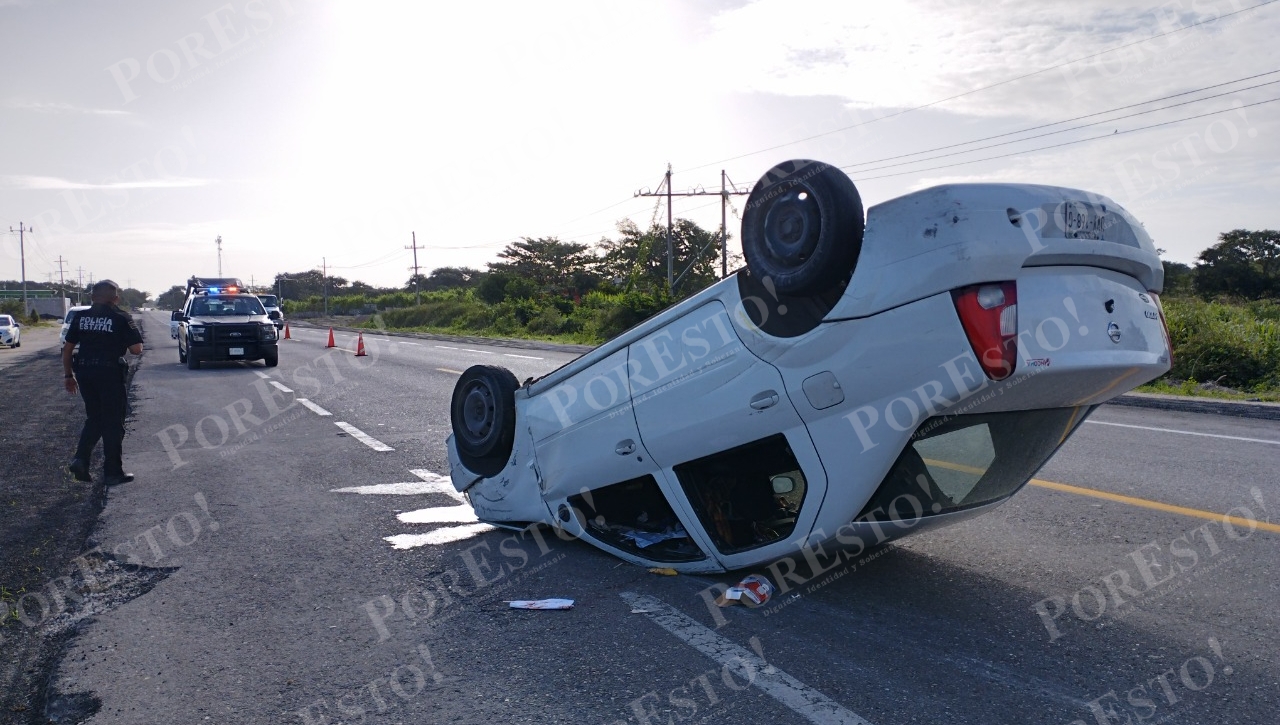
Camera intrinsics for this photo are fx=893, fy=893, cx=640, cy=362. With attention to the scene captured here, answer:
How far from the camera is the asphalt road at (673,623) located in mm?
3137

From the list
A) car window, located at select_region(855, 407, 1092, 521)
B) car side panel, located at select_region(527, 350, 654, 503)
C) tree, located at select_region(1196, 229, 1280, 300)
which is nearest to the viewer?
car window, located at select_region(855, 407, 1092, 521)

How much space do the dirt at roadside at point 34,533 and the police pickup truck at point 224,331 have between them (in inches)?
291

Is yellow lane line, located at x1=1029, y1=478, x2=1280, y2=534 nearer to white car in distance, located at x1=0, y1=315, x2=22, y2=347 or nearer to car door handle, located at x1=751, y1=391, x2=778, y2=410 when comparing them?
car door handle, located at x1=751, y1=391, x2=778, y2=410

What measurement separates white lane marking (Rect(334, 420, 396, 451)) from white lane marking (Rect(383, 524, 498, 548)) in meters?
3.31

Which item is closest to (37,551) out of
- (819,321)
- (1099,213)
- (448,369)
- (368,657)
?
(368,657)

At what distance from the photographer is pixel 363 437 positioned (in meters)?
9.43

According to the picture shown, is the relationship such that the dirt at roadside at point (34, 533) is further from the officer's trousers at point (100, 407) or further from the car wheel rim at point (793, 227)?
the car wheel rim at point (793, 227)

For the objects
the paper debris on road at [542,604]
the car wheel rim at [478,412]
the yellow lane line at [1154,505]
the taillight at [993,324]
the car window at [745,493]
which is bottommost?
the yellow lane line at [1154,505]

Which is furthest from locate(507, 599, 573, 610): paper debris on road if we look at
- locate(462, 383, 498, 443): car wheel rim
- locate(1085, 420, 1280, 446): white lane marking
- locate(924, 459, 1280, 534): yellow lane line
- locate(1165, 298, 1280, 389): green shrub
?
locate(1165, 298, 1280, 389): green shrub

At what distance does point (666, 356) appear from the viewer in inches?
165

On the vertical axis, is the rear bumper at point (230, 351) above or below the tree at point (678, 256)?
below

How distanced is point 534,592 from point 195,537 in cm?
255

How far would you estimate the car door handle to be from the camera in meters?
3.75

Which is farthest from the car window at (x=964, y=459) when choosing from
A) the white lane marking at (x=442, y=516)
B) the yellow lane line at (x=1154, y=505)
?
the white lane marking at (x=442, y=516)
